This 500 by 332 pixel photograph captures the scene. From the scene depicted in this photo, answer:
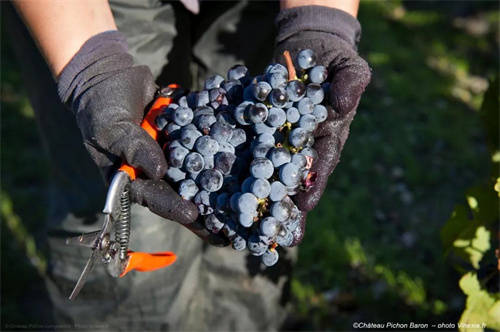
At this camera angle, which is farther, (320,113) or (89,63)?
(89,63)

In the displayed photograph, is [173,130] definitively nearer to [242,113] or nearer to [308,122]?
[242,113]

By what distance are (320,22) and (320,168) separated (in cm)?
49

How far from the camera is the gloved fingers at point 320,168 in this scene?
1.42 meters

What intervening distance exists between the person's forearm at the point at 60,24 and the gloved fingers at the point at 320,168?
778 millimetres

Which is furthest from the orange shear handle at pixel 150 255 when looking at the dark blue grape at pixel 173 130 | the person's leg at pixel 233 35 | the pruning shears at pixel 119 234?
the person's leg at pixel 233 35

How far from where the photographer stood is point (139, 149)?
57.4 inches

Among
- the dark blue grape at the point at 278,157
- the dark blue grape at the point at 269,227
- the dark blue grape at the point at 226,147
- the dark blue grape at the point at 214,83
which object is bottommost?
the dark blue grape at the point at 269,227

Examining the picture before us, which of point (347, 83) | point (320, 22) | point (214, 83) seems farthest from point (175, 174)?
point (320, 22)

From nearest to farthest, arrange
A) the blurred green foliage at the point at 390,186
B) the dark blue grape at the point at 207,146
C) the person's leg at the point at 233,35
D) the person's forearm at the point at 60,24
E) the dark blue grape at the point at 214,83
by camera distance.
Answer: the dark blue grape at the point at 207,146 → the dark blue grape at the point at 214,83 → the person's forearm at the point at 60,24 → the person's leg at the point at 233,35 → the blurred green foliage at the point at 390,186

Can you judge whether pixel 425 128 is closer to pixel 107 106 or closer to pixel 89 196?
pixel 89 196

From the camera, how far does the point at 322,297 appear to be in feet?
8.44

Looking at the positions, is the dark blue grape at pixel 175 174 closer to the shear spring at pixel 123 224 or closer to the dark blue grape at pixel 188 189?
the dark blue grape at pixel 188 189

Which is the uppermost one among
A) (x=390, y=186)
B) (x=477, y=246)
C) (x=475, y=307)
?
(x=477, y=246)

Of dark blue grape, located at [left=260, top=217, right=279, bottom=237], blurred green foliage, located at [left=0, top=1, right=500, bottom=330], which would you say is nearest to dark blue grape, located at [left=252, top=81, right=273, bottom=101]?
dark blue grape, located at [left=260, top=217, right=279, bottom=237]
